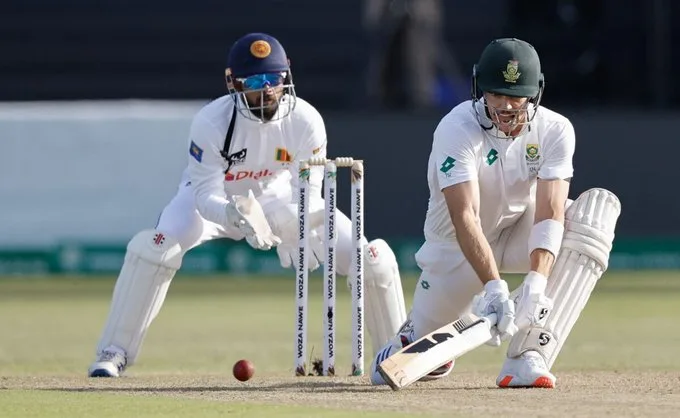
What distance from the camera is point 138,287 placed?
684 cm

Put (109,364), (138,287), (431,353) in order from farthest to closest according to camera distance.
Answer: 1. (138,287)
2. (109,364)
3. (431,353)

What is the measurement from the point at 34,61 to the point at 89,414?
40.0 ft

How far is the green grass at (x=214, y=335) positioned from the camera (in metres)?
5.48

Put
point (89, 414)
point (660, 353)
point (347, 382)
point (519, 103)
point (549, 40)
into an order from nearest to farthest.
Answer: point (89, 414) < point (519, 103) < point (347, 382) < point (660, 353) < point (549, 40)

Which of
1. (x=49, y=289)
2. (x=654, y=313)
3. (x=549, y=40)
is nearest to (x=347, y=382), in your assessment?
(x=654, y=313)

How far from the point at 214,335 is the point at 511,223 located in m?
3.66

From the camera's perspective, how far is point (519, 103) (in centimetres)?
571

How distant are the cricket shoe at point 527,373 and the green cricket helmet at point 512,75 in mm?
866

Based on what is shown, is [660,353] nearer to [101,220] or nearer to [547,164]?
[547,164]

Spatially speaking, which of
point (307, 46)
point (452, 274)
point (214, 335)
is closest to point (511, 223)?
point (452, 274)

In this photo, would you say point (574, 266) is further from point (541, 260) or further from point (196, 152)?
point (196, 152)

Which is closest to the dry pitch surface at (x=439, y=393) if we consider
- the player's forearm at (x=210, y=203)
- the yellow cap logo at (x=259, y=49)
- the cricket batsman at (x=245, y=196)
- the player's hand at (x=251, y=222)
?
the cricket batsman at (x=245, y=196)


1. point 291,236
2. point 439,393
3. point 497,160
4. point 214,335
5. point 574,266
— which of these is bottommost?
point 214,335

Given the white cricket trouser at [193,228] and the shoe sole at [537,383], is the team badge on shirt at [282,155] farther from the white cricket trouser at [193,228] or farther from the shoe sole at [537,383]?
the shoe sole at [537,383]
